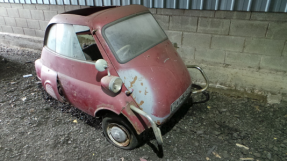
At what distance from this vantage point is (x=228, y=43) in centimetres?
370

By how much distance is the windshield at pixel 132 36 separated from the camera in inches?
96.6

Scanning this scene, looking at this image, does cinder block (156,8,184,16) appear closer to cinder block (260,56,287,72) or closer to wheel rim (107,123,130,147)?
cinder block (260,56,287,72)

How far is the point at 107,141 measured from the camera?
2.90m

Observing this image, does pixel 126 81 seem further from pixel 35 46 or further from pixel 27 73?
pixel 35 46

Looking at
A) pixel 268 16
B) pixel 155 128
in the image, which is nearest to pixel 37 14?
pixel 155 128

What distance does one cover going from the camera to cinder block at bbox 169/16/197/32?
3.84m

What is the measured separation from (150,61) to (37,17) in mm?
5205

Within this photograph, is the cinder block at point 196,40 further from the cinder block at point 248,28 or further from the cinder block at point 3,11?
the cinder block at point 3,11

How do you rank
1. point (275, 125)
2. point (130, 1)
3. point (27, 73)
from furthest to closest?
point (27, 73) → point (130, 1) → point (275, 125)

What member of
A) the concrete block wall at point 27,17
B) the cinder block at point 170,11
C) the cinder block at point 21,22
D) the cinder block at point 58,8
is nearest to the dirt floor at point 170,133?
the cinder block at point 170,11

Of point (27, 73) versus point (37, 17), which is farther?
point (37, 17)

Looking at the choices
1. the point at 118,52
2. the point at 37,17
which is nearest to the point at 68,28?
the point at 118,52

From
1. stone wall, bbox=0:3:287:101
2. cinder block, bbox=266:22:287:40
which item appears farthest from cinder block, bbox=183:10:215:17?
cinder block, bbox=266:22:287:40

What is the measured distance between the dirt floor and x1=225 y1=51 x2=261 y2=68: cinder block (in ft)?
2.27
